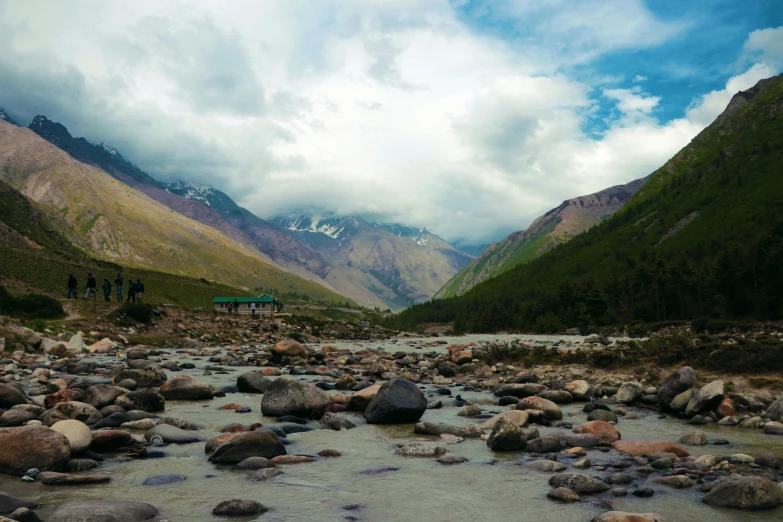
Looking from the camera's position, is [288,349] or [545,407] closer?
[545,407]

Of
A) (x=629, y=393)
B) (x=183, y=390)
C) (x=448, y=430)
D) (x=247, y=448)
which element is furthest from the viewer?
(x=629, y=393)

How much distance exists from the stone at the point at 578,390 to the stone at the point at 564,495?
12.8 meters

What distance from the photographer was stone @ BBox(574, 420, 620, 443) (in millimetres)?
13609

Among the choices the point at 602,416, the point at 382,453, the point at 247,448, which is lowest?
the point at 382,453

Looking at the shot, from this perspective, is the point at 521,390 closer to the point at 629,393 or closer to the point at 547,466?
the point at 629,393

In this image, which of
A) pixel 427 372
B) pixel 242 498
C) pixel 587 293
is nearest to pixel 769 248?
pixel 587 293

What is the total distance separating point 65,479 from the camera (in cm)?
916

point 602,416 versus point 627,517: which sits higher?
point 627,517

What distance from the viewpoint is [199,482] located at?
970 centimetres

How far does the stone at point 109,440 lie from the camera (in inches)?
458

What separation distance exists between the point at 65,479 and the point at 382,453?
678cm

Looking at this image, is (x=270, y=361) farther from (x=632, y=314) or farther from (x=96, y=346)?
(x=632, y=314)

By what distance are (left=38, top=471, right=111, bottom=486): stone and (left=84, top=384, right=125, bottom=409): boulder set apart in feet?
23.1

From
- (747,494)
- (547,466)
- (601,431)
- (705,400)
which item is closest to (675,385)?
(705,400)
